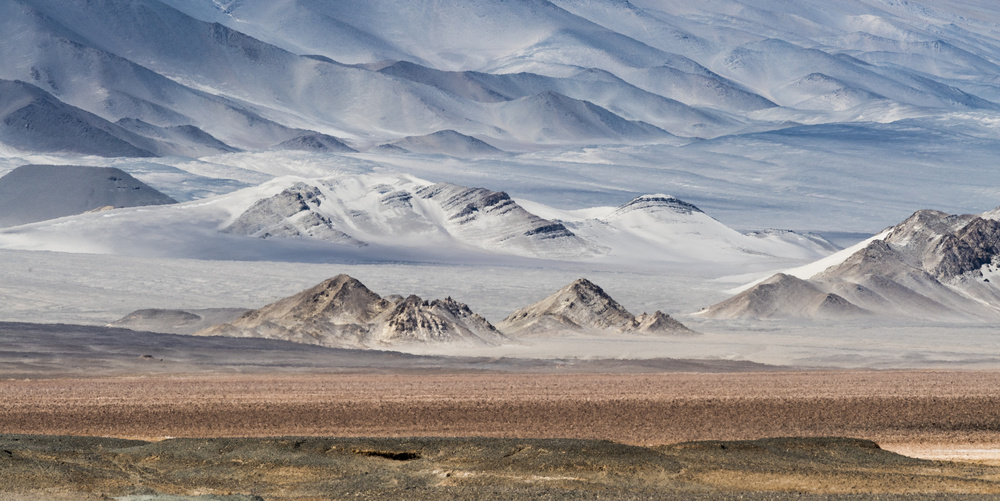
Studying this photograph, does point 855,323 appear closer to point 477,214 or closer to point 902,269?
point 902,269

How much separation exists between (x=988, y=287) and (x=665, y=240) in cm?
5213

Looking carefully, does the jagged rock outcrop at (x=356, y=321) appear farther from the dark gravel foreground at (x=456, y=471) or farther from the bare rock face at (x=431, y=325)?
the dark gravel foreground at (x=456, y=471)

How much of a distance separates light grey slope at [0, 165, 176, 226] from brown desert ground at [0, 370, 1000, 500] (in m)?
119

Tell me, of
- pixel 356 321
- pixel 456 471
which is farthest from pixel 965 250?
pixel 456 471

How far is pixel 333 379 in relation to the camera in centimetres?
3300

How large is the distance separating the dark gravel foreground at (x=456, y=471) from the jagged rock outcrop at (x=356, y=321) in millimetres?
35464

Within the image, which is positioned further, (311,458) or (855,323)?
(855,323)

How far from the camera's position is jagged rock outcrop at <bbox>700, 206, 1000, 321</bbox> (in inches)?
2987

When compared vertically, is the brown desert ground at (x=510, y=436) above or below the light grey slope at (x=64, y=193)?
below

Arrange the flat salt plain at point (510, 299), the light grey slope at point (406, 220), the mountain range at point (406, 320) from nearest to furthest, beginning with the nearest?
the flat salt plain at point (510, 299) < the mountain range at point (406, 320) < the light grey slope at point (406, 220)

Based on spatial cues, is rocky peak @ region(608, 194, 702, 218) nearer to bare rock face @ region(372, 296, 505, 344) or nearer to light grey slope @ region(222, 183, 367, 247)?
light grey slope @ region(222, 183, 367, 247)

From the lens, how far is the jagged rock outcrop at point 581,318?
202 feet

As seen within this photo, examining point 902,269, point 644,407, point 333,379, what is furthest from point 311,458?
point 902,269

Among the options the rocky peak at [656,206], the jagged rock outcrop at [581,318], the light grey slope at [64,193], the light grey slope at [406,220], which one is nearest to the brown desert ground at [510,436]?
the jagged rock outcrop at [581,318]
